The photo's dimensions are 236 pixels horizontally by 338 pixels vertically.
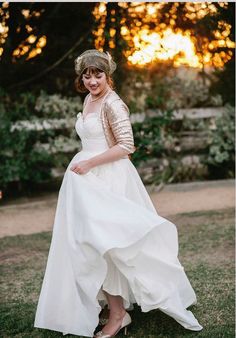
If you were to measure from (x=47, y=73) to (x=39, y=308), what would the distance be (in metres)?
7.51

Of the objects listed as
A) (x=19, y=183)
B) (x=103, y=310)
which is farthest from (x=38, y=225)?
(x=103, y=310)

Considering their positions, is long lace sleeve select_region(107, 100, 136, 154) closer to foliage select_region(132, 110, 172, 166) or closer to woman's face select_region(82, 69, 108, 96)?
woman's face select_region(82, 69, 108, 96)

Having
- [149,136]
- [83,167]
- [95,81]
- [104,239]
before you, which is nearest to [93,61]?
[95,81]

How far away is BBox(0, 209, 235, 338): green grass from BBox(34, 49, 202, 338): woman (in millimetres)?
155

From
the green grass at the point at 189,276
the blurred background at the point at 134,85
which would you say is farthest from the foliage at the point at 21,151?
the green grass at the point at 189,276

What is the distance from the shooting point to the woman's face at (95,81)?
3100mm

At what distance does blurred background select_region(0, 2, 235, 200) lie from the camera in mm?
8562

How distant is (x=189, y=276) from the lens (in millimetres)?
4246

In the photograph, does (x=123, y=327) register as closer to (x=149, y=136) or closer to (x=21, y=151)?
(x=21, y=151)

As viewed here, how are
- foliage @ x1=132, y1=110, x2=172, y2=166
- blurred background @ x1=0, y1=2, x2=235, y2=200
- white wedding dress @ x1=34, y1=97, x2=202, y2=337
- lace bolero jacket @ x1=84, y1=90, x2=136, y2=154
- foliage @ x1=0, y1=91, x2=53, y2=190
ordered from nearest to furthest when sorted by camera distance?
white wedding dress @ x1=34, y1=97, x2=202, y2=337 → lace bolero jacket @ x1=84, y1=90, x2=136, y2=154 → foliage @ x1=0, y1=91, x2=53, y2=190 → blurred background @ x1=0, y1=2, x2=235, y2=200 → foliage @ x1=132, y1=110, x2=172, y2=166

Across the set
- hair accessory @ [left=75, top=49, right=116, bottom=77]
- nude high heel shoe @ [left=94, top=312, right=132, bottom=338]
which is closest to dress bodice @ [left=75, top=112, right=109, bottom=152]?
hair accessory @ [left=75, top=49, right=116, bottom=77]

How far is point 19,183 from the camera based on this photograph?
28.2 feet

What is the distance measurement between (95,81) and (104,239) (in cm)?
91

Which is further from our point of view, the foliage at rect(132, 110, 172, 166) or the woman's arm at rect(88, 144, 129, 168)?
the foliage at rect(132, 110, 172, 166)
